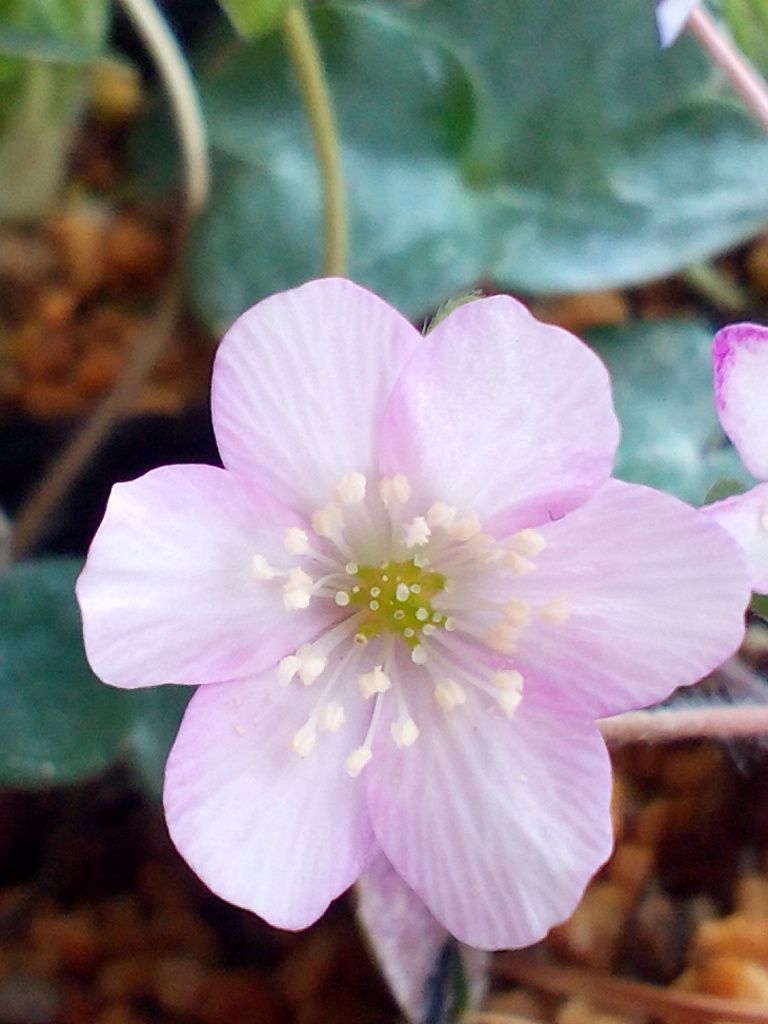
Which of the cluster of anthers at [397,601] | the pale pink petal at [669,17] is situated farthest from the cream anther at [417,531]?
the pale pink petal at [669,17]

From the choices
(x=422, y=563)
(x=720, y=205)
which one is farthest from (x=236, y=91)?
(x=422, y=563)

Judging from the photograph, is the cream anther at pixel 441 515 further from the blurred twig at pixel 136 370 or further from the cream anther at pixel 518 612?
the blurred twig at pixel 136 370

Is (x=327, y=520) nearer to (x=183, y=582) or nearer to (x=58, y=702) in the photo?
(x=183, y=582)

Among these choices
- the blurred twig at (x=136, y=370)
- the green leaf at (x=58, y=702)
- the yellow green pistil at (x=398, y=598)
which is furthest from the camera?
→ the blurred twig at (x=136, y=370)

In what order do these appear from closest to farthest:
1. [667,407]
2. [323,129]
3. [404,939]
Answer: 1. [404,939]
2. [323,129]
3. [667,407]

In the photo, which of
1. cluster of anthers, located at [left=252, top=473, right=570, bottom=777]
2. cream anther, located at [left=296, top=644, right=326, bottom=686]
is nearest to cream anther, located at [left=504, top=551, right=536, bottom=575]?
cluster of anthers, located at [left=252, top=473, right=570, bottom=777]

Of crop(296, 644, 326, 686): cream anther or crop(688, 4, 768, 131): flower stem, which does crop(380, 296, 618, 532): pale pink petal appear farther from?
crop(688, 4, 768, 131): flower stem

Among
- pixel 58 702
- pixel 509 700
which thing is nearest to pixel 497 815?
pixel 509 700
